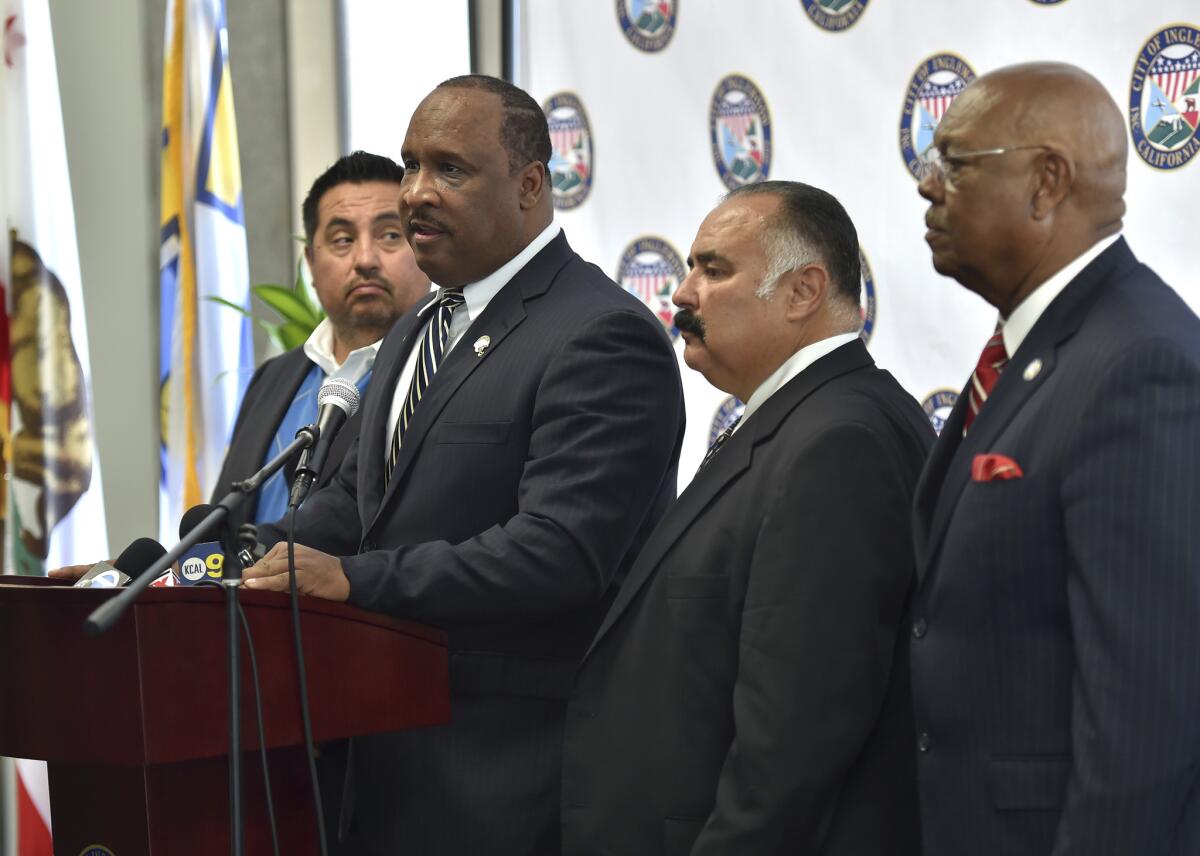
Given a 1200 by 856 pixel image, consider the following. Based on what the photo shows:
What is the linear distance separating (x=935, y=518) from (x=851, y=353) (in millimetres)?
438

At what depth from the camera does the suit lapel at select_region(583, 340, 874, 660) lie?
6.80 ft

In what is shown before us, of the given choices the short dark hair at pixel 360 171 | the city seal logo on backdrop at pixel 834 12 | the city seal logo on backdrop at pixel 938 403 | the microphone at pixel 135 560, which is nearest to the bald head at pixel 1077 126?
the microphone at pixel 135 560

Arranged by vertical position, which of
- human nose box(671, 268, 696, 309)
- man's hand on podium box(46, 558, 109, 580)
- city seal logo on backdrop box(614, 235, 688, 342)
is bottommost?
man's hand on podium box(46, 558, 109, 580)

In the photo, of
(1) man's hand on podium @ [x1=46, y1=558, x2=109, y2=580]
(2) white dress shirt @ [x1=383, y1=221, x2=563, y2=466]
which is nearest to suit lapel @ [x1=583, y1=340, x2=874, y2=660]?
(2) white dress shirt @ [x1=383, y1=221, x2=563, y2=466]

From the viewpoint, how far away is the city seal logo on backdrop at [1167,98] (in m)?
3.11

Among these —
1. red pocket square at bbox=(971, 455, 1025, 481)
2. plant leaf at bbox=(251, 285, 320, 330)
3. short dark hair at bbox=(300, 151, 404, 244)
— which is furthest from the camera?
plant leaf at bbox=(251, 285, 320, 330)

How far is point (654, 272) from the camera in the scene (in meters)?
4.44

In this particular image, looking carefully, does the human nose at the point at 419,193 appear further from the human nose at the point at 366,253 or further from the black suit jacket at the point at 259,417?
the human nose at the point at 366,253

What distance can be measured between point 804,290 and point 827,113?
185 cm

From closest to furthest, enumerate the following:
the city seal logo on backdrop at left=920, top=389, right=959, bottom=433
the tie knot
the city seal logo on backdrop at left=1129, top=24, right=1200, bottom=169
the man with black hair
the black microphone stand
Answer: the black microphone stand
the tie knot
the city seal logo on backdrop at left=1129, top=24, right=1200, bottom=169
the man with black hair
the city seal logo on backdrop at left=920, top=389, right=959, bottom=433

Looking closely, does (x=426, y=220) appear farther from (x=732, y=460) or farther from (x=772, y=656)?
(x=772, y=656)

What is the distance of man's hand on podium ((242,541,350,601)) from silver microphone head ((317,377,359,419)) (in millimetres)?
214

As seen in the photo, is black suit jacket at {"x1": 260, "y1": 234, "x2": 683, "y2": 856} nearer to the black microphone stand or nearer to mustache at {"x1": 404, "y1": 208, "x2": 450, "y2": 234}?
mustache at {"x1": 404, "y1": 208, "x2": 450, "y2": 234}

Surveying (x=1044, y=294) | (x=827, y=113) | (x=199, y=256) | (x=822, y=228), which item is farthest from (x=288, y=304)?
(x=1044, y=294)
